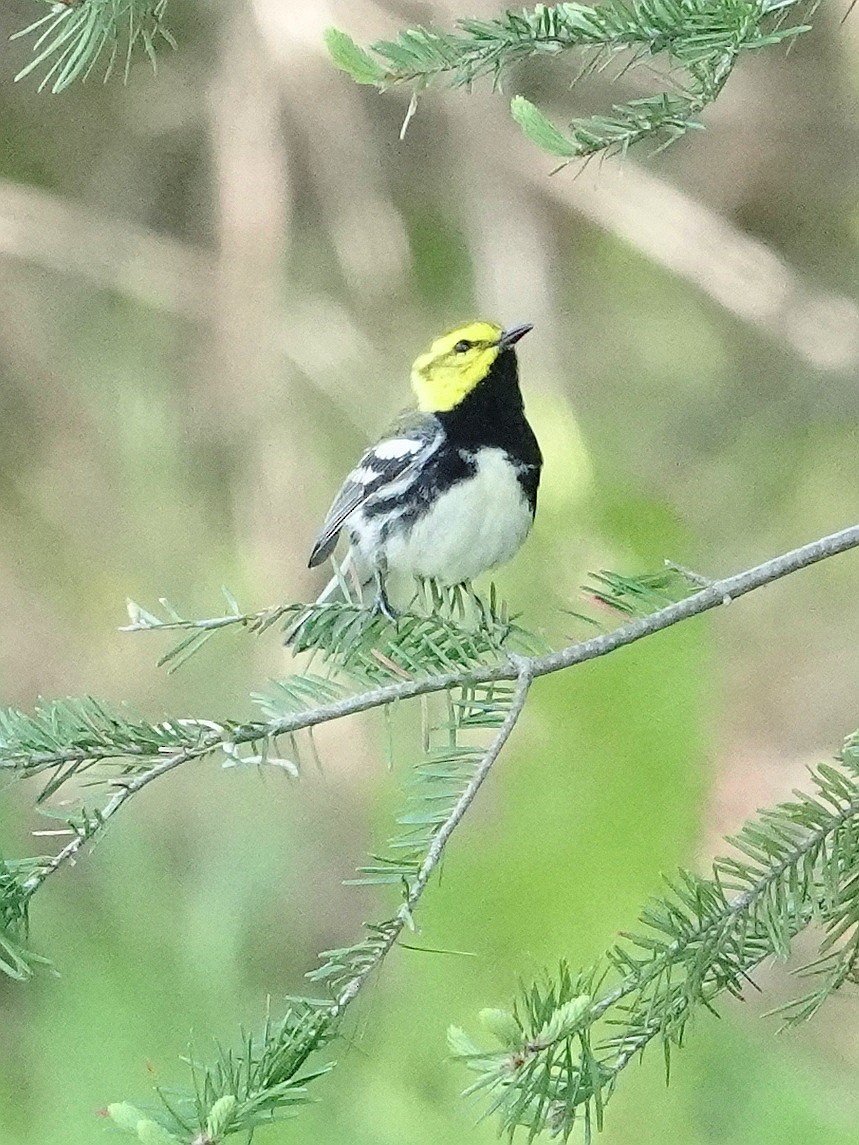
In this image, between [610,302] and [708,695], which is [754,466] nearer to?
[610,302]

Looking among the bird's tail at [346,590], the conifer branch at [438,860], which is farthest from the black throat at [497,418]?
the conifer branch at [438,860]

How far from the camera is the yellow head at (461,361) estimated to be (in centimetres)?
127

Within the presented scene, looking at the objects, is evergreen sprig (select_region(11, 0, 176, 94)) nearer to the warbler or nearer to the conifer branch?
the conifer branch

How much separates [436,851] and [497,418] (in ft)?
2.17

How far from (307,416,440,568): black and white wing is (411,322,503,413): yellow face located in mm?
40

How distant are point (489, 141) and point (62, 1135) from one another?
1361 millimetres

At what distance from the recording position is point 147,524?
2027mm

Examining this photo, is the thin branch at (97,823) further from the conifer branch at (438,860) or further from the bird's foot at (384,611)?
the bird's foot at (384,611)

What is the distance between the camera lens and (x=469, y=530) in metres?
1.12

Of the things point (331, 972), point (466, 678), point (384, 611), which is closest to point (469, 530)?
point (384, 611)


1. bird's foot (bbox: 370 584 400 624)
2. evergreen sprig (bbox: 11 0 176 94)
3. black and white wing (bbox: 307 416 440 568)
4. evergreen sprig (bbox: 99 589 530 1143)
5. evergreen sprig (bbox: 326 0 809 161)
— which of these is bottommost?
evergreen sprig (bbox: 99 589 530 1143)

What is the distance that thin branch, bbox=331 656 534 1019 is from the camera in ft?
1.94

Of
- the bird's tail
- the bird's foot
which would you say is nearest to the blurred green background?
the bird's tail

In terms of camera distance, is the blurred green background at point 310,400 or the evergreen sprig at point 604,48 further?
the blurred green background at point 310,400
